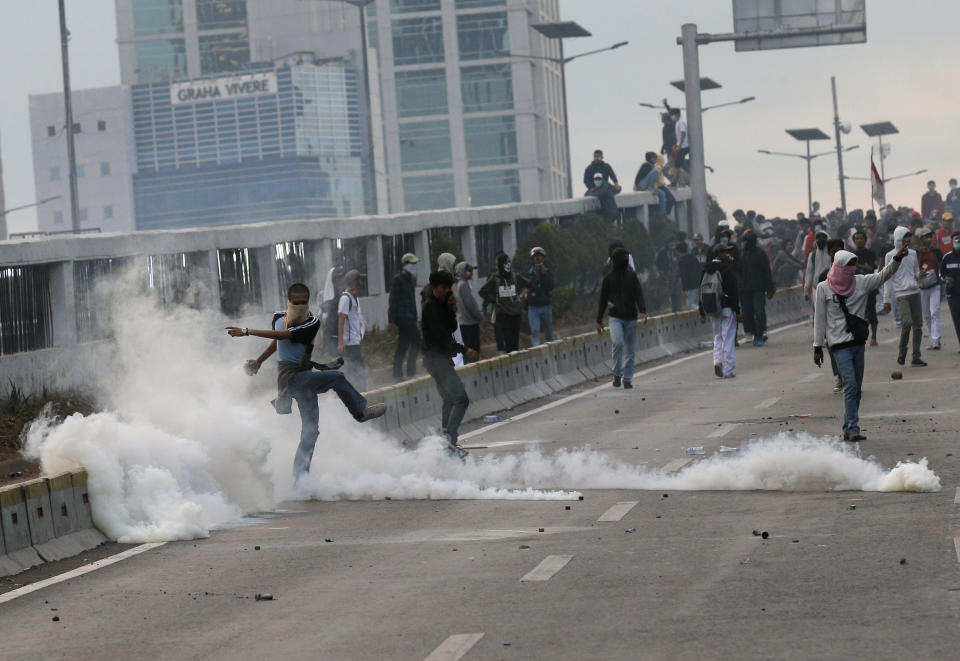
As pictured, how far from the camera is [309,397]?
14891 mm

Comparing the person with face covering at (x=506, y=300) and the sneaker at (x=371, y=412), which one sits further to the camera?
the person with face covering at (x=506, y=300)

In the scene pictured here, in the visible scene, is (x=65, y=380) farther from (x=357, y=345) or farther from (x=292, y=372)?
(x=292, y=372)

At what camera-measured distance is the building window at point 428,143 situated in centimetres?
16738

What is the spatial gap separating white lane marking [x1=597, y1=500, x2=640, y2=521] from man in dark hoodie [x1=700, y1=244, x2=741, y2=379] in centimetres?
1165

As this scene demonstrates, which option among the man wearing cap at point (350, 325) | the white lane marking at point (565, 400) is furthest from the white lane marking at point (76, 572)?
the man wearing cap at point (350, 325)

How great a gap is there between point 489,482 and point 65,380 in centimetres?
870

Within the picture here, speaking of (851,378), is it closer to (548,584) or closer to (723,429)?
(723,429)

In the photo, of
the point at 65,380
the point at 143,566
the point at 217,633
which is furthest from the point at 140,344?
the point at 217,633

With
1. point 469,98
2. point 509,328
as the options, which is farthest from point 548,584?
point 469,98

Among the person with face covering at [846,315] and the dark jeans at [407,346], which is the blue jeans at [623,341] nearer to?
the dark jeans at [407,346]

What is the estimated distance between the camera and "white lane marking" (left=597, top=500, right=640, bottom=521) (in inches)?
491

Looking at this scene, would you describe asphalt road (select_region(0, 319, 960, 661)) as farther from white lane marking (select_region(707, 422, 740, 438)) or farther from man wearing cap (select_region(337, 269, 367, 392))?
man wearing cap (select_region(337, 269, 367, 392))

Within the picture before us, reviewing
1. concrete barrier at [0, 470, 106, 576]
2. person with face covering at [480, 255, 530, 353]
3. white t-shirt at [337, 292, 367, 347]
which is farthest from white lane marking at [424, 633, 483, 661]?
person with face covering at [480, 255, 530, 353]

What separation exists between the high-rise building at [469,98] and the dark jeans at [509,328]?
134633 millimetres
